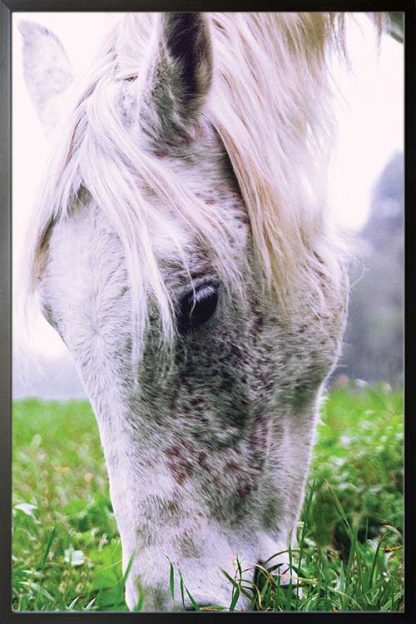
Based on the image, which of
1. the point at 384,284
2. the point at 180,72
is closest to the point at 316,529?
the point at 384,284

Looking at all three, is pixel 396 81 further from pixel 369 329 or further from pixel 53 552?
pixel 53 552

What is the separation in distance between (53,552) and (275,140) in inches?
36.9

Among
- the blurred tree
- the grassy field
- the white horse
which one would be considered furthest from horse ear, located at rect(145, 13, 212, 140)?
the grassy field

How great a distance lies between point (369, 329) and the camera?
1.46 m

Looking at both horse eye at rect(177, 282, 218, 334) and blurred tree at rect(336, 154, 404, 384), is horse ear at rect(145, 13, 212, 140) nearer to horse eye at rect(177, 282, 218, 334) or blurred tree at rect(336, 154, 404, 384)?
horse eye at rect(177, 282, 218, 334)

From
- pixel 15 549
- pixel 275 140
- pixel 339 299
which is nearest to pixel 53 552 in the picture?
pixel 15 549

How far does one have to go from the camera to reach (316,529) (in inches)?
57.7

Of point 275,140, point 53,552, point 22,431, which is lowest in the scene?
point 53,552

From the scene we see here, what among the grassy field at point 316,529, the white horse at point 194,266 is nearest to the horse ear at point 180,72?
the white horse at point 194,266

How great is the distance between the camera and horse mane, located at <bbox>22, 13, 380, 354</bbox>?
1.33 meters

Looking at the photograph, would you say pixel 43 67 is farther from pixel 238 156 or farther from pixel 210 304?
pixel 210 304

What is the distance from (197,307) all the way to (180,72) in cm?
42

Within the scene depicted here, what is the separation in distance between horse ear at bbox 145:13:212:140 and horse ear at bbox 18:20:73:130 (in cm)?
23

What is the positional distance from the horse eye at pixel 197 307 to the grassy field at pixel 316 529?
277mm
